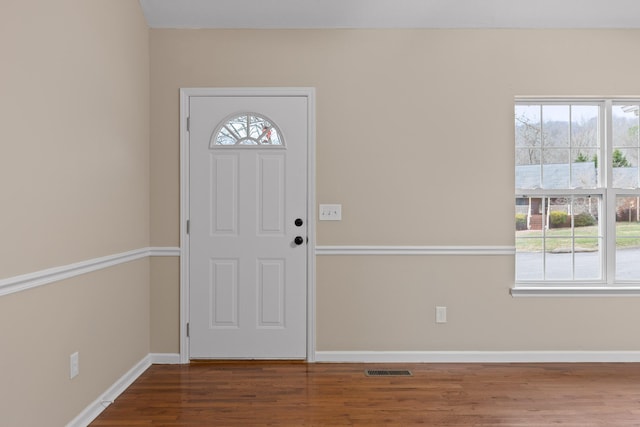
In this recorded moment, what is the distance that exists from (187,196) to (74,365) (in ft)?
5.14

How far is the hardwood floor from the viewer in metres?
2.87

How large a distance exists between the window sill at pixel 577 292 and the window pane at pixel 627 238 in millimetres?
174

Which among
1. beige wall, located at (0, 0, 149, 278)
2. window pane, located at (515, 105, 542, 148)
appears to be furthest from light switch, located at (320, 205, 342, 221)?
window pane, located at (515, 105, 542, 148)

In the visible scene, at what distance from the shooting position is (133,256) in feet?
11.7

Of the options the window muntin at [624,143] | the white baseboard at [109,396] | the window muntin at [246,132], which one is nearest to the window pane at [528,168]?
the window muntin at [624,143]

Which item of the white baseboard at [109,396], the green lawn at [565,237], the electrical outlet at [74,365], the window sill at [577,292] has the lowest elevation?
the white baseboard at [109,396]

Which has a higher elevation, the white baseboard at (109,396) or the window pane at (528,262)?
the window pane at (528,262)

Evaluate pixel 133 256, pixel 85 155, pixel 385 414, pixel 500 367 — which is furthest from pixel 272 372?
pixel 85 155

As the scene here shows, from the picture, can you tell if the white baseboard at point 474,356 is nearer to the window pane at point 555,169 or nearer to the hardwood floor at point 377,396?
the hardwood floor at point 377,396

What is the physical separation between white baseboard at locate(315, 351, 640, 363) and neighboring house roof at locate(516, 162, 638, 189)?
1.31 meters

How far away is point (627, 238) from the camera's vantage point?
13.4ft

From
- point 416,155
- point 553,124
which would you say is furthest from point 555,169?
point 416,155

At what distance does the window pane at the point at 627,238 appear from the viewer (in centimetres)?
406

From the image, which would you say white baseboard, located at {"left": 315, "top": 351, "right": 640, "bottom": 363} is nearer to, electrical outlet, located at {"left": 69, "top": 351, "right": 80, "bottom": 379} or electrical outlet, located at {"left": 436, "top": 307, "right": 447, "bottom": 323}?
electrical outlet, located at {"left": 436, "top": 307, "right": 447, "bottom": 323}
